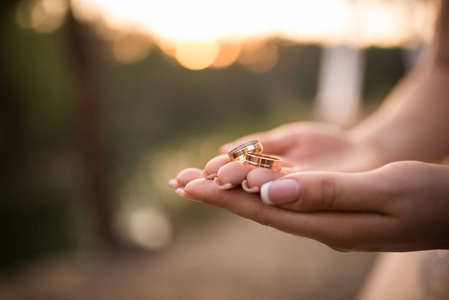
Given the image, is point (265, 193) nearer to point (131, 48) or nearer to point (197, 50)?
point (197, 50)

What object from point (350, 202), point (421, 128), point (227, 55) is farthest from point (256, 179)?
point (227, 55)

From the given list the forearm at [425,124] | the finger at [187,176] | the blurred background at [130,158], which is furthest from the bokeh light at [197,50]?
the finger at [187,176]

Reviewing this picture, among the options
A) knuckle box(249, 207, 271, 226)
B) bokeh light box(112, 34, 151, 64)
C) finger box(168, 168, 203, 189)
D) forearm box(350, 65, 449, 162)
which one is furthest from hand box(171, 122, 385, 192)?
bokeh light box(112, 34, 151, 64)

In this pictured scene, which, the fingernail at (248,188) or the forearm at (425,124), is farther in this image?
the forearm at (425,124)

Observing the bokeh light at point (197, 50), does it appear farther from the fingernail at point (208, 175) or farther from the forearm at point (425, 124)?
the fingernail at point (208, 175)

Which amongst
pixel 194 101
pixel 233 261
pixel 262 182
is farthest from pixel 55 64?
pixel 262 182

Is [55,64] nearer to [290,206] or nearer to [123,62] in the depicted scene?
[123,62]

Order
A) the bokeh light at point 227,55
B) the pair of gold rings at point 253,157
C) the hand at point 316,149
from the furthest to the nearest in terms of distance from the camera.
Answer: the bokeh light at point 227,55
the hand at point 316,149
the pair of gold rings at point 253,157
